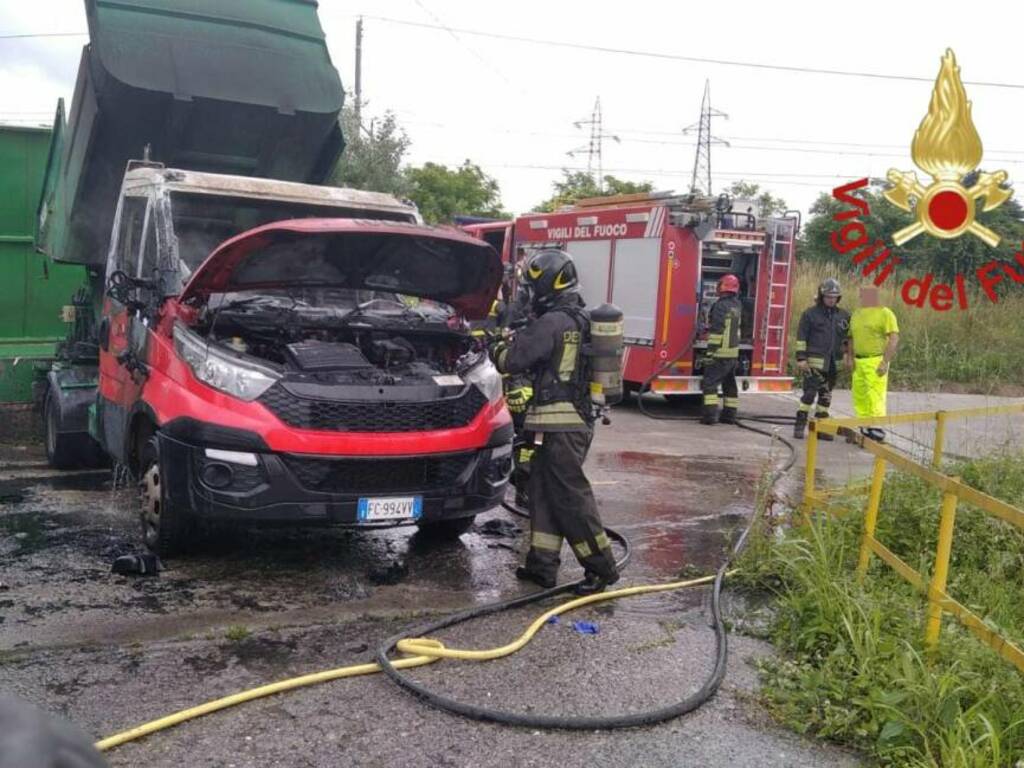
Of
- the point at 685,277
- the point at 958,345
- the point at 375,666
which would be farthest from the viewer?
the point at 958,345

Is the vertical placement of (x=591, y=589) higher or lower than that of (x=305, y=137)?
lower

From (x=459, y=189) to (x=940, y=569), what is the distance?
32045mm

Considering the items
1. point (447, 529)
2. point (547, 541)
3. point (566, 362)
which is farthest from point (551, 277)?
point (447, 529)

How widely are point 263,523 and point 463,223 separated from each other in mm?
12483

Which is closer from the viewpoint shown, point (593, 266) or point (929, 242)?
point (593, 266)

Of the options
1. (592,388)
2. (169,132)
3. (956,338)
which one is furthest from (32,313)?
(956,338)

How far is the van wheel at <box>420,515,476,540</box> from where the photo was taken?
19.5 ft

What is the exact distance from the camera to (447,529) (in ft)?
19.8

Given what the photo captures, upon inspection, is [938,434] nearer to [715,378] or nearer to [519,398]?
[519,398]

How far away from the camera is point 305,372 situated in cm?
500

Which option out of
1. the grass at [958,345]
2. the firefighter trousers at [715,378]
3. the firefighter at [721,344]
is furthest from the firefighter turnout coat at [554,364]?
the grass at [958,345]

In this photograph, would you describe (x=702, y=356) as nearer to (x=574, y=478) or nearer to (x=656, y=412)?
(x=656, y=412)

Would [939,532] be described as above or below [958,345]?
below

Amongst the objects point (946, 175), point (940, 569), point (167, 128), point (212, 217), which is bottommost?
point (940, 569)
